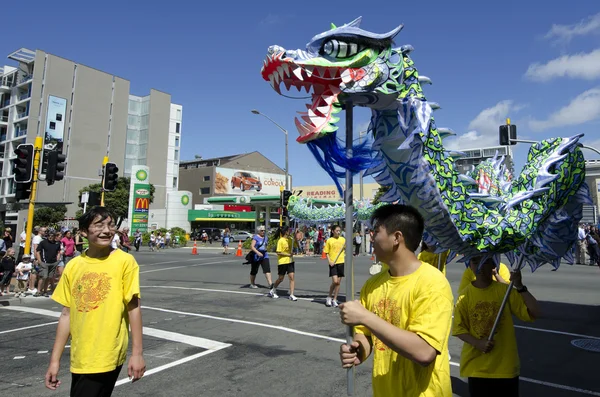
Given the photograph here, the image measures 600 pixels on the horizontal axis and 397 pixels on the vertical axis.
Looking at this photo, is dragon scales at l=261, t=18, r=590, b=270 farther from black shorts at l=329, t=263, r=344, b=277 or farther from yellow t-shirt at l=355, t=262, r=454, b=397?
black shorts at l=329, t=263, r=344, b=277

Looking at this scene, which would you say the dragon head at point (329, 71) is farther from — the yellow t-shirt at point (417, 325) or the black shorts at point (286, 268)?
the black shorts at point (286, 268)

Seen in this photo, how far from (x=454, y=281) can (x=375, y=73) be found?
11033 millimetres

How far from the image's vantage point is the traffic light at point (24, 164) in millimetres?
10094

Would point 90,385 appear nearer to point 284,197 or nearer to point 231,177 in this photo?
point 284,197

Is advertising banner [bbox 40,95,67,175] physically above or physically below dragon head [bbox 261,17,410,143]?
above

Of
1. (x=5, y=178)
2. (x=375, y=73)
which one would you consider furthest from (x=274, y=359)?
(x=5, y=178)

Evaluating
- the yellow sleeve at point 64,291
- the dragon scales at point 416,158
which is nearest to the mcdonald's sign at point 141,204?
the yellow sleeve at point 64,291

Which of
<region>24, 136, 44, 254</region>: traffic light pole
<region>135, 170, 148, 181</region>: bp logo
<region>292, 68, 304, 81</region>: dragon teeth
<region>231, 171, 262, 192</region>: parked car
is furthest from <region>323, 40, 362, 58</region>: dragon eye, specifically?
<region>231, 171, 262, 192</region>: parked car

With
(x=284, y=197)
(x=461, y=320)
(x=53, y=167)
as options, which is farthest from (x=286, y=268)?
(x=284, y=197)

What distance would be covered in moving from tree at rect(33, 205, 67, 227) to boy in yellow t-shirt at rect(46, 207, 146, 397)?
147 ft

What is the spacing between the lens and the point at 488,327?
10.6 ft

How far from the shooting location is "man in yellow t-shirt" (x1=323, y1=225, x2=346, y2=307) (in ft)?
30.1

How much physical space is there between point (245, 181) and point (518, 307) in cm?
6941

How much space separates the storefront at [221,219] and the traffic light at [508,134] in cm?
4486
